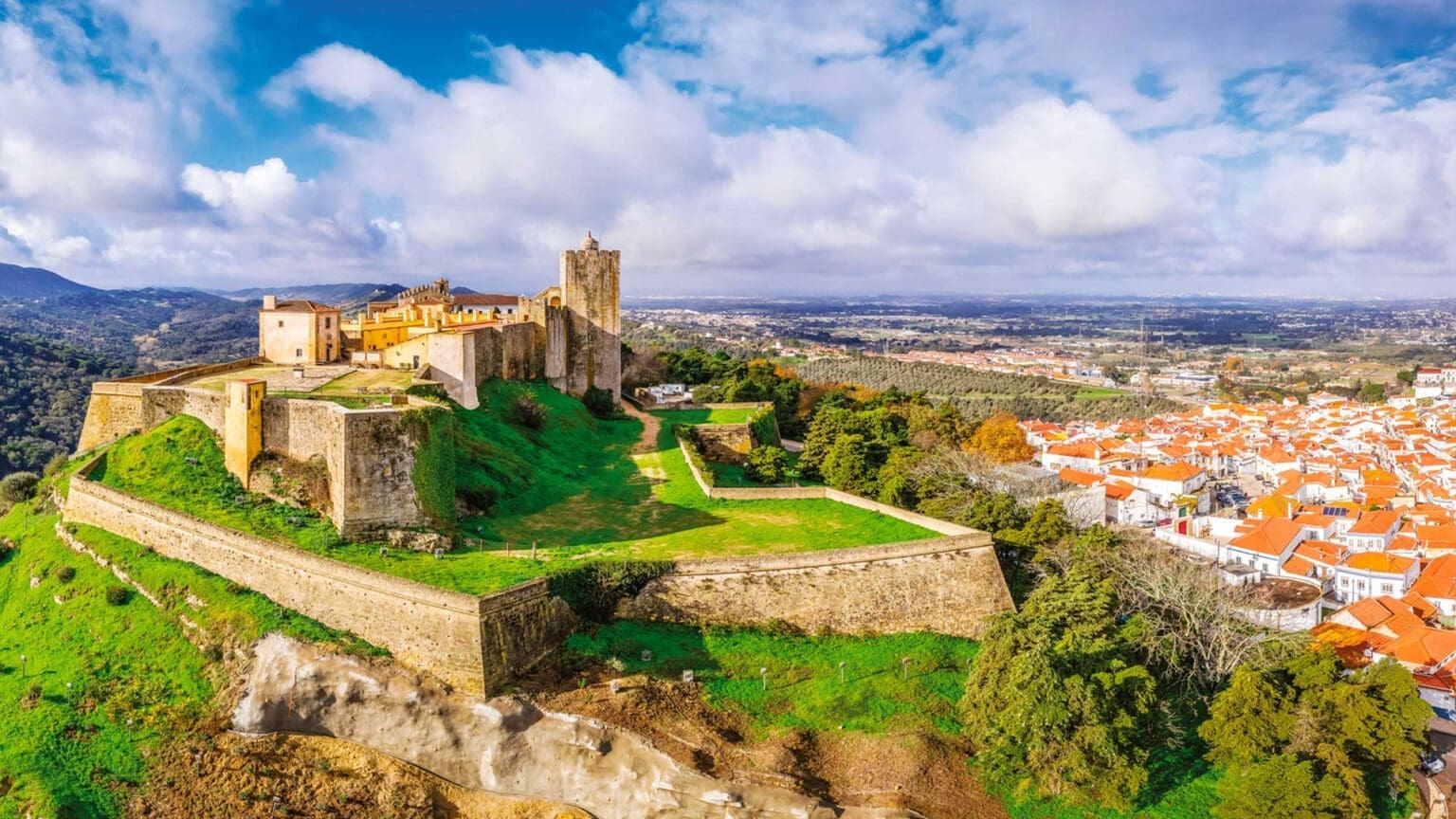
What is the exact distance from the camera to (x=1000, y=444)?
123ft

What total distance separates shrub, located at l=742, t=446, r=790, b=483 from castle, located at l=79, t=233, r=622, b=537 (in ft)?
27.8

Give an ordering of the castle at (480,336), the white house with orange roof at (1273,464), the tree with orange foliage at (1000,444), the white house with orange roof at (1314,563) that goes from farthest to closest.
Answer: the white house with orange roof at (1273,464) < the tree with orange foliage at (1000,444) < the white house with orange roof at (1314,563) < the castle at (480,336)

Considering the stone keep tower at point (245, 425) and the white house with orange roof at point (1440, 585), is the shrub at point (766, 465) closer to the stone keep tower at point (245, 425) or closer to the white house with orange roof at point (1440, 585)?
the stone keep tower at point (245, 425)

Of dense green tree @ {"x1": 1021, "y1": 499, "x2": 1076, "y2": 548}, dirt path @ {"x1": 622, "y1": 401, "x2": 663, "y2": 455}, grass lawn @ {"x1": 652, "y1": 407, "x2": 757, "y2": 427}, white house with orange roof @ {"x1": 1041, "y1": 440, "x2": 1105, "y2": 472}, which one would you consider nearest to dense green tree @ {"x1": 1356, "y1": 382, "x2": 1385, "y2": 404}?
white house with orange roof @ {"x1": 1041, "y1": 440, "x2": 1105, "y2": 472}

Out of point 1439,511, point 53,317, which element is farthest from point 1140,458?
point 53,317

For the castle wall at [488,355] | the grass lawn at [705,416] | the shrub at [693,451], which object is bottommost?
the shrub at [693,451]

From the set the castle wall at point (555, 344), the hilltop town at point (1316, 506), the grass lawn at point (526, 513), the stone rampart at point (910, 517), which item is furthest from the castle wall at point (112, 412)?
the hilltop town at point (1316, 506)

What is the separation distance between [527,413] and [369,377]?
15.6 ft

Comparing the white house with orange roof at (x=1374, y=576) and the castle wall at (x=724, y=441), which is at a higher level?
the castle wall at (x=724, y=441)

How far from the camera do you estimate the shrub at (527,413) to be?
27859 millimetres

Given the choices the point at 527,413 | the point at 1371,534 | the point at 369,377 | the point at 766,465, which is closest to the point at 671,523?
the point at 766,465

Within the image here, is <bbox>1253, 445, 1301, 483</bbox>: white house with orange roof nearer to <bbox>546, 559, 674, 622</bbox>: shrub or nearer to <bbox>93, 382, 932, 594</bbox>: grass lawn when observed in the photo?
<bbox>93, 382, 932, 594</bbox>: grass lawn

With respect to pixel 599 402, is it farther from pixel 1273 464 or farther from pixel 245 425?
pixel 1273 464

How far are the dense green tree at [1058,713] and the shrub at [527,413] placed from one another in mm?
15914
